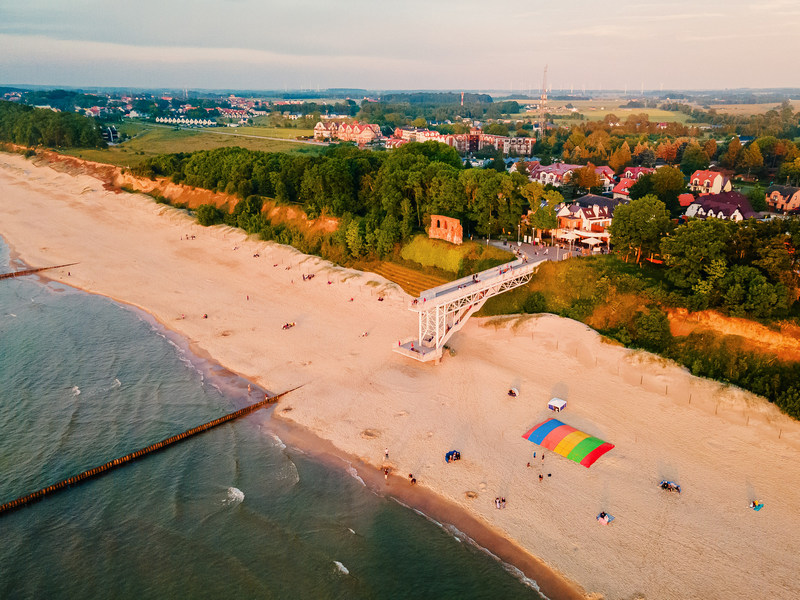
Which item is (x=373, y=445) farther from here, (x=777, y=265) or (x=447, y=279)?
(x=777, y=265)

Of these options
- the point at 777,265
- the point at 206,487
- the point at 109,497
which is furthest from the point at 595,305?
the point at 109,497

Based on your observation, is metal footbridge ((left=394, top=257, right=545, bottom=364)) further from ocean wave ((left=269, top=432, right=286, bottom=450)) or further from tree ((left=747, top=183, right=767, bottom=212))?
tree ((left=747, top=183, right=767, bottom=212))

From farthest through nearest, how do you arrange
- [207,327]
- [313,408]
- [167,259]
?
[167,259] < [207,327] < [313,408]

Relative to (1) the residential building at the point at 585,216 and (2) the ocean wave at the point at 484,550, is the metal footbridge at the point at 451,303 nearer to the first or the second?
(1) the residential building at the point at 585,216

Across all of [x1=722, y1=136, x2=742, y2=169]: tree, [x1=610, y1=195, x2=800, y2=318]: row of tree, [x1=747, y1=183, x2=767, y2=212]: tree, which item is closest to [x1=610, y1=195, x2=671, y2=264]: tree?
[x1=610, y1=195, x2=800, y2=318]: row of tree

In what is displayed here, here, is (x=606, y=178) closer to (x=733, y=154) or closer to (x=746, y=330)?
(x=733, y=154)

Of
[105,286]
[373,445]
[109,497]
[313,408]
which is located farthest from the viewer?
[105,286]
